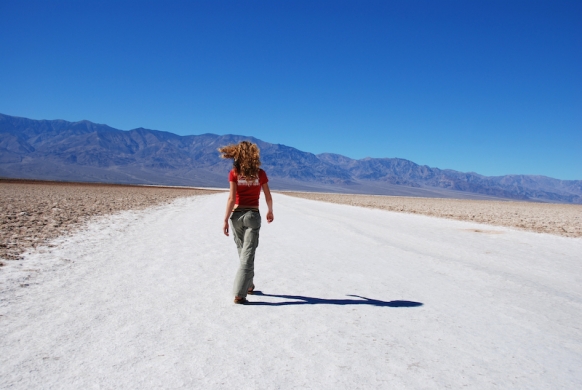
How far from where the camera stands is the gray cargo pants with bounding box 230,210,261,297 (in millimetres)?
4230

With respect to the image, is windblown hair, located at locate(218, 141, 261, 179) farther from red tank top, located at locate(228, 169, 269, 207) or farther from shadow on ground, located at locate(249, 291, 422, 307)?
shadow on ground, located at locate(249, 291, 422, 307)

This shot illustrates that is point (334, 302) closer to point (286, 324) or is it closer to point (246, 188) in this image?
point (286, 324)

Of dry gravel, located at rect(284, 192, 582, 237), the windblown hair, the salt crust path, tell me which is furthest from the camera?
dry gravel, located at rect(284, 192, 582, 237)

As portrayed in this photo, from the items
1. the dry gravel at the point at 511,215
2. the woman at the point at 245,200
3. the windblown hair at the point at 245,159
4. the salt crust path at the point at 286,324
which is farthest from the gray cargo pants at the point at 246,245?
the dry gravel at the point at 511,215

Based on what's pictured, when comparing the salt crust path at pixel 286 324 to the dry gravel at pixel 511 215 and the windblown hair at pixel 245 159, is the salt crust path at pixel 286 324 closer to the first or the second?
the windblown hair at pixel 245 159

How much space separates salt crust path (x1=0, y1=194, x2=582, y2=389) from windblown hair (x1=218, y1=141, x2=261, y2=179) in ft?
5.11

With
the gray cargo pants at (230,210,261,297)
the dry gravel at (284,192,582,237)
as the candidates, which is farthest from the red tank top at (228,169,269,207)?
the dry gravel at (284,192,582,237)

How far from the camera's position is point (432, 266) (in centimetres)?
698

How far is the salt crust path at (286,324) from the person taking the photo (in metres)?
2.68

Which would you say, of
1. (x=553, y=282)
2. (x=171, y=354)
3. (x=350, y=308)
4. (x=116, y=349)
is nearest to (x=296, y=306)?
(x=350, y=308)

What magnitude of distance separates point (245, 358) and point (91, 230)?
9.39 m

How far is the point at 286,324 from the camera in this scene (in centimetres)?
366

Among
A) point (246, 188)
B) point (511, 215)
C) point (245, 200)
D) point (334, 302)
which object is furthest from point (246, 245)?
point (511, 215)

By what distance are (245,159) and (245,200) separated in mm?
493
